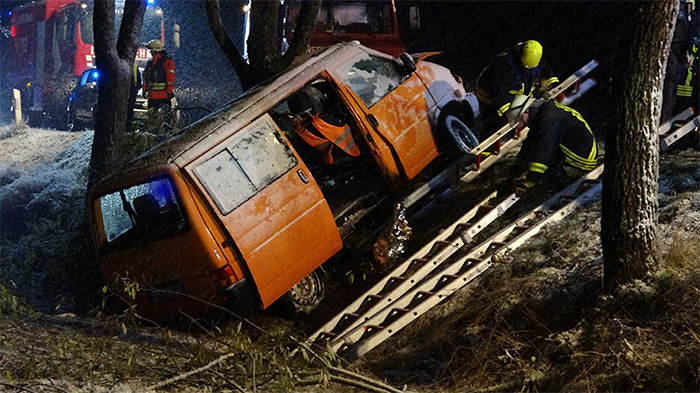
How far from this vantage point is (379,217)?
8.35 m

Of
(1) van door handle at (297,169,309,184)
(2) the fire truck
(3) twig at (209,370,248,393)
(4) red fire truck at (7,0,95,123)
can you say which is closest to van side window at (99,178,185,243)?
(1) van door handle at (297,169,309,184)

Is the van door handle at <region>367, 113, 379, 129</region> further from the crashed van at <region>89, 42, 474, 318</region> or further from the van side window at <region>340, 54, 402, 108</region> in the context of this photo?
the van side window at <region>340, 54, 402, 108</region>

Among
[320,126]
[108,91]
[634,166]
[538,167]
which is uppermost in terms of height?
[108,91]

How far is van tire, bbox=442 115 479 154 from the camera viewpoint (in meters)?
8.62

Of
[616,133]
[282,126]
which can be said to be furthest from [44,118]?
[616,133]

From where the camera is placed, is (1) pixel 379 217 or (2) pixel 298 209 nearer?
(2) pixel 298 209

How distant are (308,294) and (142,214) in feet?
5.41

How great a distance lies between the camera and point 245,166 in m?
7.36

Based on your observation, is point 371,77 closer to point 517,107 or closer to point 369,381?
point 517,107

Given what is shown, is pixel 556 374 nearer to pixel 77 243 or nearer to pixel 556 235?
pixel 556 235

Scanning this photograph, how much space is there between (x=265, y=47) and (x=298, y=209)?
4.14 meters

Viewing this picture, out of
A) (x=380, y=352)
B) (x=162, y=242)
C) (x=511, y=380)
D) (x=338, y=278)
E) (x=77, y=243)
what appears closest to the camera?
(x=511, y=380)

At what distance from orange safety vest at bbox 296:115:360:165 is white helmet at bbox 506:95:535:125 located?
5.90ft

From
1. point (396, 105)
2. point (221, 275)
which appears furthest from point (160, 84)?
point (221, 275)
